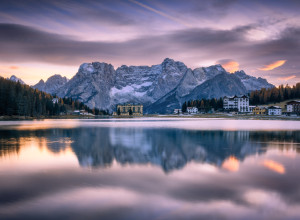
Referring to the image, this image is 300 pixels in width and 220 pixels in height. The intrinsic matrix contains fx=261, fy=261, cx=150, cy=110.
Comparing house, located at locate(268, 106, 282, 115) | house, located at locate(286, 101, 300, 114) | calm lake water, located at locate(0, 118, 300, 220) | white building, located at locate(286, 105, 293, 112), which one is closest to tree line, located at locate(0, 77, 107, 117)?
calm lake water, located at locate(0, 118, 300, 220)

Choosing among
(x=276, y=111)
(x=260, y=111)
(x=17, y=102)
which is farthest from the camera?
(x=260, y=111)

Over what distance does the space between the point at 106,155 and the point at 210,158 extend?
9780 millimetres

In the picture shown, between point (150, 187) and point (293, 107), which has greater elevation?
point (293, 107)

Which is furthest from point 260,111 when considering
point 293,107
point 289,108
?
point 293,107

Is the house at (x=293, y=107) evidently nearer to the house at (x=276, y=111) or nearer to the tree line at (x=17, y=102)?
the house at (x=276, y=111)

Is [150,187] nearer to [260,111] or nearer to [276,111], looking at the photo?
[276,111]

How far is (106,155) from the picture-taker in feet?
82.5

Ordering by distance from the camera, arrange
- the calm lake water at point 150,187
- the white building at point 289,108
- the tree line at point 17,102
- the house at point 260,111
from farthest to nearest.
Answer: the house at point 260,111, the white building at point 289,108, the tree line at point 17,102, the calm lake water at point 150,187

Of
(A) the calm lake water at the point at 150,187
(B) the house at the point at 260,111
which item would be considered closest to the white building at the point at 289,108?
(B) the house at the point at 260,111

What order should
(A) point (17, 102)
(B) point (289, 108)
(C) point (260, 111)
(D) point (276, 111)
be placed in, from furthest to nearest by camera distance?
(C) point (260, 111) → (B) point (289, 108) → (D) point (276, 111) → (A) point (17, 102)

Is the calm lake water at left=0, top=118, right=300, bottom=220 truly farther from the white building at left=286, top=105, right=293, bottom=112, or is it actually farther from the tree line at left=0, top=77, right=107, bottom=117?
the white building at left=286, top=105, right=293, bottom=112

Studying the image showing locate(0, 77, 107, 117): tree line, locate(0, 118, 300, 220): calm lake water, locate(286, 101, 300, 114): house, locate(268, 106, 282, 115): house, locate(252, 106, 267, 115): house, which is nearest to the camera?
locate(0, 118, 300, 220): calm lake water

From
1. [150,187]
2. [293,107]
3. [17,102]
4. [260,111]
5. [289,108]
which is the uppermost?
[17,102]

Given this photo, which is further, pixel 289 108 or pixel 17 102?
pixel 289 108
